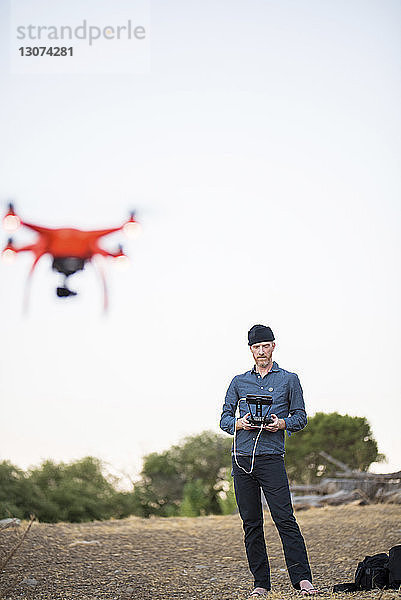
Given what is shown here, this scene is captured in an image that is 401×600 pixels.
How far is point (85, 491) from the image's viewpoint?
10.0m

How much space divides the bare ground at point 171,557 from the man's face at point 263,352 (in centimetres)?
101

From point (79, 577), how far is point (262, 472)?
1.65 m

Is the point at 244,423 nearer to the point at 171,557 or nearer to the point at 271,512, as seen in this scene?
the point at 271,512

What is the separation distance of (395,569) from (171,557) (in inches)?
76.8

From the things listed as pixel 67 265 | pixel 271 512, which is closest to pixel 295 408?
pixel 271 512

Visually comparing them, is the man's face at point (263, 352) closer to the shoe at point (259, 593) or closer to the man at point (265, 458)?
the man at point (265, 458)

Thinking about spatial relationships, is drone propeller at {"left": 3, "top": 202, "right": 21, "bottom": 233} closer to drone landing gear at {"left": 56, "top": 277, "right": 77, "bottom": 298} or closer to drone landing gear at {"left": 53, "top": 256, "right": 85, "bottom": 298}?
drone landing gear at {"left": 53, "top": 256, "right": 85, "bottom": 298}

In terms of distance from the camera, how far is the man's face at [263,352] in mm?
3119

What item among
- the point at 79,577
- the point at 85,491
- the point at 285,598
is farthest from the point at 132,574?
the point at 85,491

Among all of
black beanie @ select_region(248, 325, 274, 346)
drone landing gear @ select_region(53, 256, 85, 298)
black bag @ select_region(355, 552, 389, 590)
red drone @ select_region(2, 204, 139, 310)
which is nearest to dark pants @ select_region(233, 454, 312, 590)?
black bag @ select_region(355, 552, 389, 590)

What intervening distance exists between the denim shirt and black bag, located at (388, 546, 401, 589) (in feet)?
2.32

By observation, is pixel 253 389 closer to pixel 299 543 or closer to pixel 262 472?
pixel 262 472

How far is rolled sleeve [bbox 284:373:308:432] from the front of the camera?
3.03 metres

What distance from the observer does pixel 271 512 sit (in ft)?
9.96
